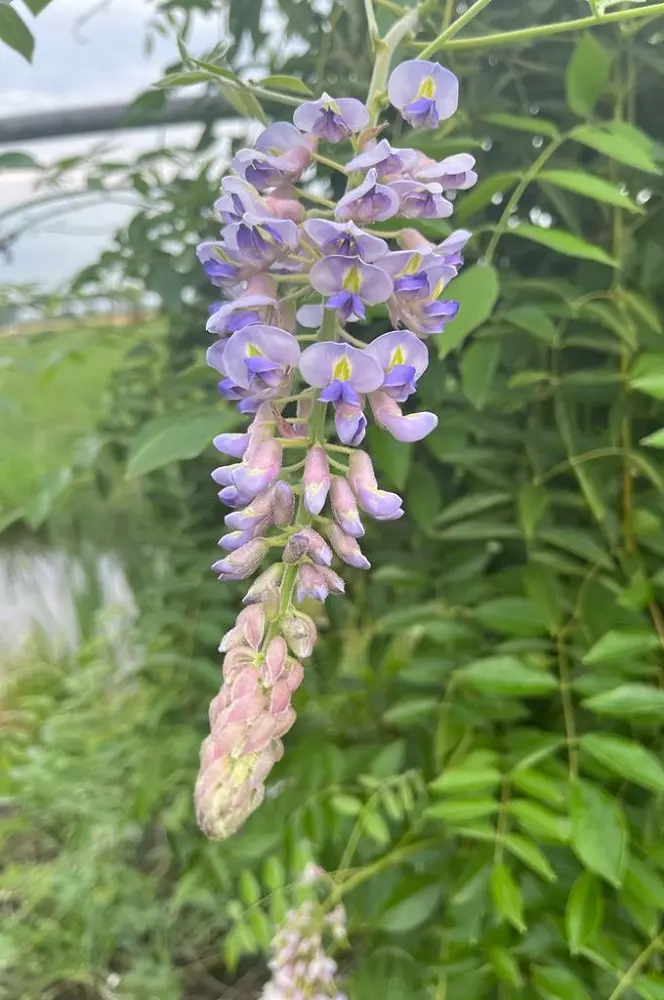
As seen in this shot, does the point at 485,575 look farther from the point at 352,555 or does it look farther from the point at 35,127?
the point at 35,127

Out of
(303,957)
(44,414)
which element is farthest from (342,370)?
(44,414)

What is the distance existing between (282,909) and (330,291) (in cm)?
61

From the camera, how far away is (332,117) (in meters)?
0.33

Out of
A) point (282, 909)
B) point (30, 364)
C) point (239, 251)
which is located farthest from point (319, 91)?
point (282, 909)

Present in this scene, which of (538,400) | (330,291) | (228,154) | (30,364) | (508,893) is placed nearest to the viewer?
(330,291)

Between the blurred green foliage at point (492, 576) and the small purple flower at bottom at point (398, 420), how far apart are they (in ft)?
0.50

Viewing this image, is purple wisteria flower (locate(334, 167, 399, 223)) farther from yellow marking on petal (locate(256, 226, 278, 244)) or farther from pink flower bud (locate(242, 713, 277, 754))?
pink flower bud (locate(242, 713, 277, 754))

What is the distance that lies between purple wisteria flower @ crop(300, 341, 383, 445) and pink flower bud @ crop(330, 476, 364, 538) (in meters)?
0.02

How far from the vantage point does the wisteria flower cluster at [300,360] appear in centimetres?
32

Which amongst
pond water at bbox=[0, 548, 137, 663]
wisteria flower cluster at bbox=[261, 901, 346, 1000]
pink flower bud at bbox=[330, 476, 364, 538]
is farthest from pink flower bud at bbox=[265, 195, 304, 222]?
pond water at bbox=[0, 548, 137, 663]

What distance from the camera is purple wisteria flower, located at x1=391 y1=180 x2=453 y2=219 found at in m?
0.33

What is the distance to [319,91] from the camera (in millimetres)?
588

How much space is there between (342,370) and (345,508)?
0.17ft

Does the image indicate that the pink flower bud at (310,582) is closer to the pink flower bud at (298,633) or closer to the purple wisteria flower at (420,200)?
the pink flower bud at (298,633)
